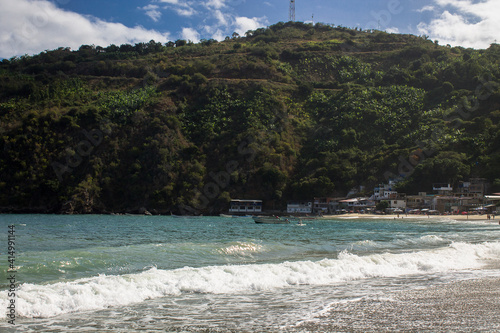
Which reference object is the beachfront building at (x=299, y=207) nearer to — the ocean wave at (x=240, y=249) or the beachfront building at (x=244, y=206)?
the beachfront building at (x=244, y=206)

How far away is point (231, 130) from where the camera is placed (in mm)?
85062

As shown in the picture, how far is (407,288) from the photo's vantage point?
10609 millimetres

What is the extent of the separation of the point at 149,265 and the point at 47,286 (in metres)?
4.52

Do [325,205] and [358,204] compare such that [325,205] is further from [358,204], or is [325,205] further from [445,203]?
[445,203]

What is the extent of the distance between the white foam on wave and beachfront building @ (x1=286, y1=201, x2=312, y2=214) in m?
58.3

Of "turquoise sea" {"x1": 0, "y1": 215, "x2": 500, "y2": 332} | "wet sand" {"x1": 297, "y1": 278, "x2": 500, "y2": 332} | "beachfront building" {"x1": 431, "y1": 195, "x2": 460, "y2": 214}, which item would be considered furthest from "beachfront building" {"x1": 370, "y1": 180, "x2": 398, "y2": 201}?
"wet sand" {"x1": 297, "y1": 278, "x2": 500, "y2": 332}

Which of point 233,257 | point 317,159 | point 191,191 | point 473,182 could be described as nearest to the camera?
point 233,257

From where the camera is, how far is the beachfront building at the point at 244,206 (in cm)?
7475

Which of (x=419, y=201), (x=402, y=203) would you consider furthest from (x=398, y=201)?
(x=419, y=201)

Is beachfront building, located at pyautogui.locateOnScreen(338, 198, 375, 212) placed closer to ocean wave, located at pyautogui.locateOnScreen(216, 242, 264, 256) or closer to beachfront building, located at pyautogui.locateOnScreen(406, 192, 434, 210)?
beachfront building, located at pyautogui.locateOnScreen(406, 192, 434, 210)

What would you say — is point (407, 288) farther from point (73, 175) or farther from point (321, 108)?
point (321, 108)

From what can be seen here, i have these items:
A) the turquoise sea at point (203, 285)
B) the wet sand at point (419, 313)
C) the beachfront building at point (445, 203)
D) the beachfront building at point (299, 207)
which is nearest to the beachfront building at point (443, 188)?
the beachfront building at point (445, 203)

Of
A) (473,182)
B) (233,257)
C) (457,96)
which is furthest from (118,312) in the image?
(457,96)

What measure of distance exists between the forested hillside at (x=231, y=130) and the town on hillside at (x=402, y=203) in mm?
1953
